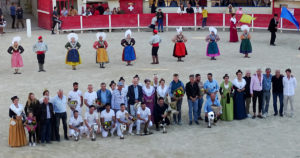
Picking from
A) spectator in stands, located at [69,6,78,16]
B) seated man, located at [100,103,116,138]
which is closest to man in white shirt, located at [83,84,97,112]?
seated man, located at [100,103,116,138]

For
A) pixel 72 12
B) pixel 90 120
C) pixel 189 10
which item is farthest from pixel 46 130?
pixel 189 10

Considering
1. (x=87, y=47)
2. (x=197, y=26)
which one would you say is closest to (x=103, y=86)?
(x=87, y=47)

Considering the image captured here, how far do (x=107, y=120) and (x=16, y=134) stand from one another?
2.45 m

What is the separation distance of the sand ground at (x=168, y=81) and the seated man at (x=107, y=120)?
290 millimetres

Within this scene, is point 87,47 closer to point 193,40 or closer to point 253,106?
point 193,40

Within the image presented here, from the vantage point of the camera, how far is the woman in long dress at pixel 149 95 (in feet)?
53.7

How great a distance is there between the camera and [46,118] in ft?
49.5

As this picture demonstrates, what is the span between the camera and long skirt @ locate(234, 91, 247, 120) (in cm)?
1694

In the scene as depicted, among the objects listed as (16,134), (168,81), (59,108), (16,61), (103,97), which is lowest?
(16,134)

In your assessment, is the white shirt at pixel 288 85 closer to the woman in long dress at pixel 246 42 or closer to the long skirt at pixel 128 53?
the woman in long dress at pixel 246 42

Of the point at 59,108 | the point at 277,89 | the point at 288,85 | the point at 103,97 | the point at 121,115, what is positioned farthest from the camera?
the point at 277,89

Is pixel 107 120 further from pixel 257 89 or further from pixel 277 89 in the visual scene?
pixel 277 89

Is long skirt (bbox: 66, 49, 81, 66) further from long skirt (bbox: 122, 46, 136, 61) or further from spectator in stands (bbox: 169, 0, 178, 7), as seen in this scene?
spectator in stands (bbox: 169, 0, 178, 7)

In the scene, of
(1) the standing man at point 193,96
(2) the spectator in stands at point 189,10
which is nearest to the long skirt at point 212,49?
(1) the standing man at point 193,96
